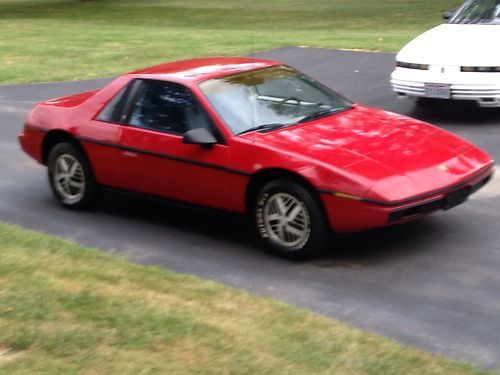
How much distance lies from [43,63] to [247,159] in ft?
38.8

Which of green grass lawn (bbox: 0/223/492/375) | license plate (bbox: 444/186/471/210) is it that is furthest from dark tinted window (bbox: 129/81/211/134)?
license plate (bbox: 444/186/471/210)

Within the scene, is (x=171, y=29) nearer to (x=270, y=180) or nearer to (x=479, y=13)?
(x=479, y=13)

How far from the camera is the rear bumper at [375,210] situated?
21.2ft

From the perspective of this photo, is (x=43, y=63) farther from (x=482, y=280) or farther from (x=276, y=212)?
(x=482, y=280)

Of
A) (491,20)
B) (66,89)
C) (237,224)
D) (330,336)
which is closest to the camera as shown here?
(330,336)

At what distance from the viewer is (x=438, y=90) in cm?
1114

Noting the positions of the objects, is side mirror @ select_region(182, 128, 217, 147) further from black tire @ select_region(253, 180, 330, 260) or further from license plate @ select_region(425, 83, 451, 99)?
license plate @ select_region(425, 83, 451, 99)

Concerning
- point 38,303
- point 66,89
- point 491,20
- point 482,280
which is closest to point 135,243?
point 38,303

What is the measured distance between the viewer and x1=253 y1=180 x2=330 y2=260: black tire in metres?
6.72

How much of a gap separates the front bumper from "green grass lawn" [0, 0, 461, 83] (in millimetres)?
6112

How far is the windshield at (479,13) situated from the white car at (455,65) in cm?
3

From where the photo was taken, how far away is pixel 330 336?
16.4 feet

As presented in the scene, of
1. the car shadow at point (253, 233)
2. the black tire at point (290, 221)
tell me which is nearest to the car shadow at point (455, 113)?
the car shadow at point (253, 233)

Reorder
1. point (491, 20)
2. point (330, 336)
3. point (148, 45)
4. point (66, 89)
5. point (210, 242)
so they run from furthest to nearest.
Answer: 1. point (148, 45)
2. point (66, 89)
3. point (491, 20)
4. point (210, 242)
5. point (330, 336)
